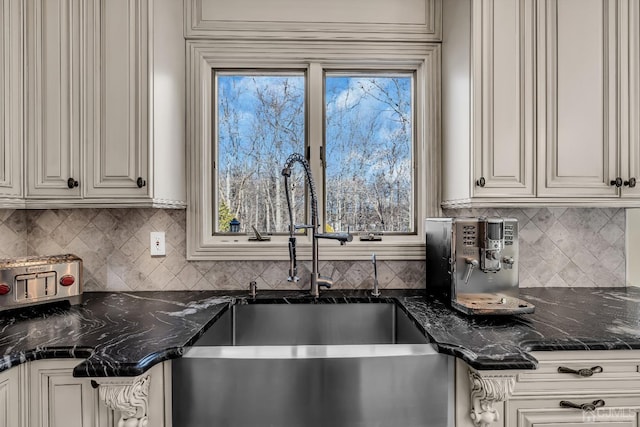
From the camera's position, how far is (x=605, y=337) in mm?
1200

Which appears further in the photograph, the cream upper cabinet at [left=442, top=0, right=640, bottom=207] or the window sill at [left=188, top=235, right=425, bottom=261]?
the window sill at [left=188, top=235, right=425, bottom=261]

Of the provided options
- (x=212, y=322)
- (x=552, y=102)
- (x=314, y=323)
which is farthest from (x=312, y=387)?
(x=552, y=102)

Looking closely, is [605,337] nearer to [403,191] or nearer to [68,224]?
[403,191]

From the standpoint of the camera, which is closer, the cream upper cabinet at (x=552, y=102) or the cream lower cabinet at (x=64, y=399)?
the cream lower cabinet at (x=64, y=399)

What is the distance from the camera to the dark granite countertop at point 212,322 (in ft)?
3.52

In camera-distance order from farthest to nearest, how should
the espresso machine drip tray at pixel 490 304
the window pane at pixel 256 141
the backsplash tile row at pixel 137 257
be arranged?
the window pane at pixel 256 141
the backsplash tile row at pixel 137 257
the espresso machine drip tray at pixel 490 304

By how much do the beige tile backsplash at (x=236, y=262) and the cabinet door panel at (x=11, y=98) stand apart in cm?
41

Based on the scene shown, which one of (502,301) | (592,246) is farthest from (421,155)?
(592,246)

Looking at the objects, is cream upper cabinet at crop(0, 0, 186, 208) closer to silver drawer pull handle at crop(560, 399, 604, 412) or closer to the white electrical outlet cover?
the white electrical outlet cover

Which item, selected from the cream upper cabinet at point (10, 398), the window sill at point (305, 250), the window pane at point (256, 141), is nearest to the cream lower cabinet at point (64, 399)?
the cream upper cabinet at point (10, 398)

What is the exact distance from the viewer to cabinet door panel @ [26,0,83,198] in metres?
1.59

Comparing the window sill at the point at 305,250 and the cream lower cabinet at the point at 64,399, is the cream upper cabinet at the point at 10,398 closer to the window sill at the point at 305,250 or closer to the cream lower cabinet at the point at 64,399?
the cream lower cabinet at the point at 64,399

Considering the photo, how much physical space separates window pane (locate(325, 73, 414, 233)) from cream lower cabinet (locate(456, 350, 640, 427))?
39.0 inches

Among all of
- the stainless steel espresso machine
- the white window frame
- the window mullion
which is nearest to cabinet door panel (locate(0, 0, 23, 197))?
the white window frame
